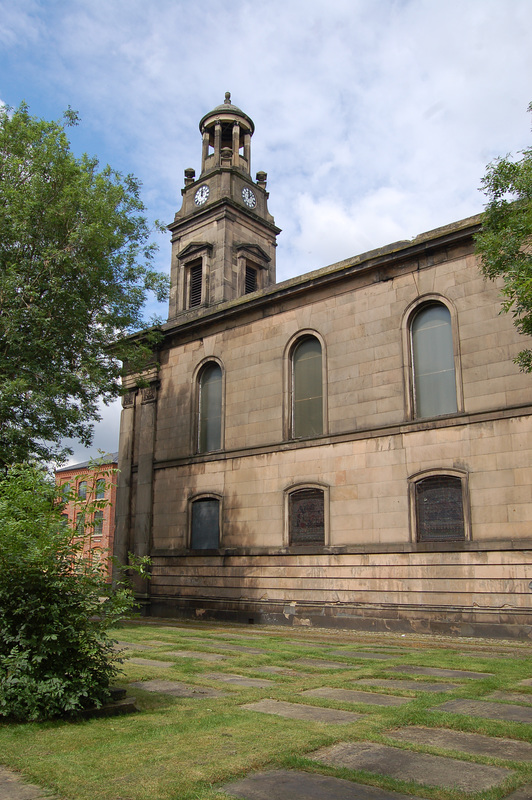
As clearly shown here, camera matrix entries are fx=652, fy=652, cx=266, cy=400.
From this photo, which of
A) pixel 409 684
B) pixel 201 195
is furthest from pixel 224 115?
pixel 409 684

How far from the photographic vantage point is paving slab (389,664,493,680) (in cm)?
937

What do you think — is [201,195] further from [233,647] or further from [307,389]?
[233,647]

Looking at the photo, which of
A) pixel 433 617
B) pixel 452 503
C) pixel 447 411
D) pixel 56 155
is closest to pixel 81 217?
pixel 56 155

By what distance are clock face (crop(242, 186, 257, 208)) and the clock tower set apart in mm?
40

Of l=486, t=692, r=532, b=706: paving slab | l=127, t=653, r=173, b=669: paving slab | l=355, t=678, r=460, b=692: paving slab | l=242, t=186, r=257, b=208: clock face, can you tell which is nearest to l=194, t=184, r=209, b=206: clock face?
l=242, t=186, r=257, b=208: clock face

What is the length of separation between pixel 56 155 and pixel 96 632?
16.5 metres

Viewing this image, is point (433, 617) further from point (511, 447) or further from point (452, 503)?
point (511, 447)

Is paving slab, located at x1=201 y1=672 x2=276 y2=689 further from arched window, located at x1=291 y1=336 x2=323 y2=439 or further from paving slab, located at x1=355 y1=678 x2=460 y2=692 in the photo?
arched window, located at x1=291 y1=336 x2=323 y2=439

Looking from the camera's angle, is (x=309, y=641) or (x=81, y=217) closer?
(x=309, y=641)

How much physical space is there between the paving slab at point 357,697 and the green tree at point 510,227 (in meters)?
6.34

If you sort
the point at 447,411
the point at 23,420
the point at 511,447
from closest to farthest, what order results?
the point at 511,447 → the point at 447,411 → the point at 23,420

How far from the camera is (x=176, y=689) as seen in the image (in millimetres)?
8273

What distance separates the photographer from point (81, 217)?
19.5 metres

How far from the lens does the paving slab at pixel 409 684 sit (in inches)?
328
